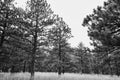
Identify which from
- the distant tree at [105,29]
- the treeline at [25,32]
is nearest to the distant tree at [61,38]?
the treeline at [25,32]

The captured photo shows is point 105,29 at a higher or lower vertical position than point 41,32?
lower

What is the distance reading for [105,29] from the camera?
27.6ft

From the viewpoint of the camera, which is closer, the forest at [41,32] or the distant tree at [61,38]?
the forest at [41,32]

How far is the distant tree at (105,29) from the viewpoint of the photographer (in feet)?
27.1

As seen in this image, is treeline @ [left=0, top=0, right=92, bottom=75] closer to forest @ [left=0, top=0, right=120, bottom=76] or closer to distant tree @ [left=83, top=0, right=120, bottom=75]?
forest @ [left=0, top=0, right=120, bottom=76]

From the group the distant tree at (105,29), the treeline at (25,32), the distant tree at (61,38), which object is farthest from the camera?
the distant tree at (61,38)

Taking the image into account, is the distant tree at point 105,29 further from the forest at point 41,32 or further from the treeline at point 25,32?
the treeline at point 25,32

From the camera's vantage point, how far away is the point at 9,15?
A: 1257 centimetres

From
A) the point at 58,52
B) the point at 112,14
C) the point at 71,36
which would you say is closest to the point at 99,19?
the point at 112,14

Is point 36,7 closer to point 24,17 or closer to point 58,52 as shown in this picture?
point 24,17

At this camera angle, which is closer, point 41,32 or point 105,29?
point 105,29

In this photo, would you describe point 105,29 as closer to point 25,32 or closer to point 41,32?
point 41,32

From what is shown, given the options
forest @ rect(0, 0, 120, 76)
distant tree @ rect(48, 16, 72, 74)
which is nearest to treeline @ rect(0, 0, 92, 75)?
forest @ rect(0, 0, 120, 76)

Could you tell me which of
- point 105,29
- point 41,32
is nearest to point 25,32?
point 41,32
